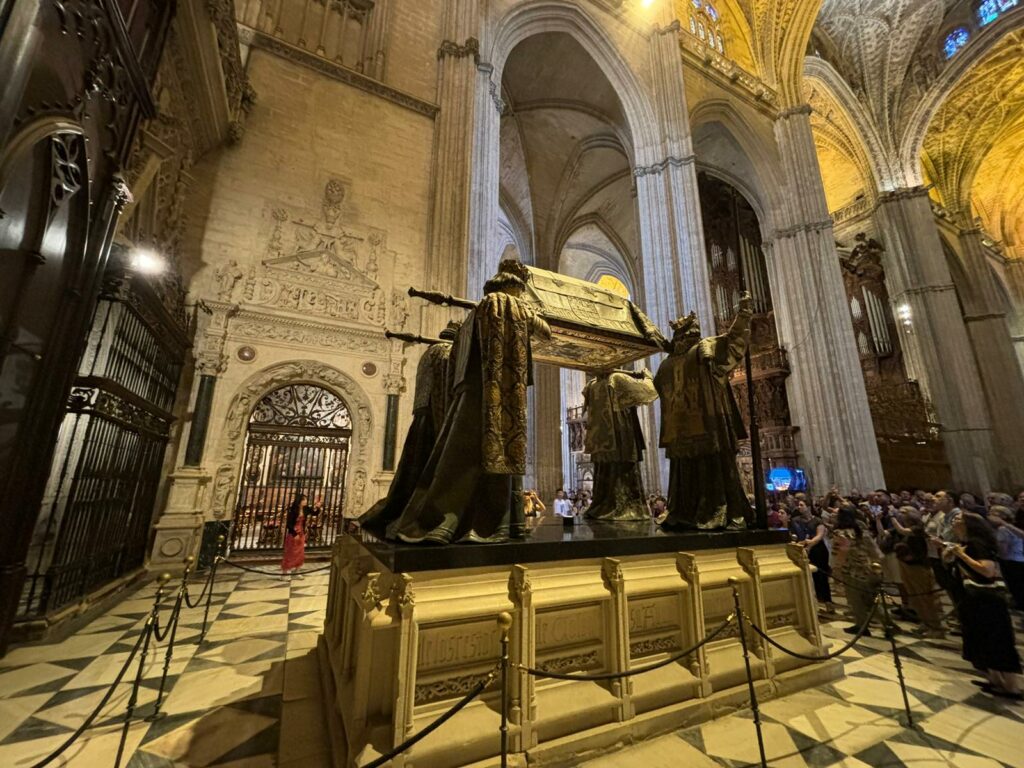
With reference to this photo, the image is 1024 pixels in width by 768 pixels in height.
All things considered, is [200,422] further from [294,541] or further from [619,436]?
[619,436]

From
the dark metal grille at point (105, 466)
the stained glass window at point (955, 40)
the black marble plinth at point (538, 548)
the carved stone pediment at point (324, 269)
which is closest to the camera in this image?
the black marble plinth at point (538, 548)

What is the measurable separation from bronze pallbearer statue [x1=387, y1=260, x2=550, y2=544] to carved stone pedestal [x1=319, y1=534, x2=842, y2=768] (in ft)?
0.97

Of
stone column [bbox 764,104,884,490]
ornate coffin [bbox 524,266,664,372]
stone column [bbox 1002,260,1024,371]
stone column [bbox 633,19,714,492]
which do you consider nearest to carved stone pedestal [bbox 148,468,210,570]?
ornate coffin [bbox 524,266,664,372]

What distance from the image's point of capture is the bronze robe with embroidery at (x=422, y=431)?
2838 millimetres

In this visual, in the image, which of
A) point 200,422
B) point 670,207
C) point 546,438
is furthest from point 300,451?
point 670,207

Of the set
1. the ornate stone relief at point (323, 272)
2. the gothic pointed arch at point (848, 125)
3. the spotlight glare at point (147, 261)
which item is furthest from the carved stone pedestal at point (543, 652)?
the gothic pointed arch at point (848, 125)

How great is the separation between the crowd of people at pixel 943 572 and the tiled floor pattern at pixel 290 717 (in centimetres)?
35

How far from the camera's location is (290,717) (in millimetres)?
2195

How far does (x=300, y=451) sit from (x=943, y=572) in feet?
29.5

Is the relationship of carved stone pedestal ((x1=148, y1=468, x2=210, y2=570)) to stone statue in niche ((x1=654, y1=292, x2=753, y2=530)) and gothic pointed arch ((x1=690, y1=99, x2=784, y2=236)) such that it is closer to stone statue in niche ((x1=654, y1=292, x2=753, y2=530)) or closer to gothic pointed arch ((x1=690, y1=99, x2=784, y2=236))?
stone statue in niche ((x1=654, y1=292, x2=753, y2=530))

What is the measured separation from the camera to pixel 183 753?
190 cm

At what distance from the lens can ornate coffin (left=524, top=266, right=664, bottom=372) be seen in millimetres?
3285

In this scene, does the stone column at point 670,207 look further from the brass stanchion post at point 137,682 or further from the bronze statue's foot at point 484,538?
the brass stanchion post at point 137,682

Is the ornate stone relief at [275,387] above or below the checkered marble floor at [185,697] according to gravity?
above
